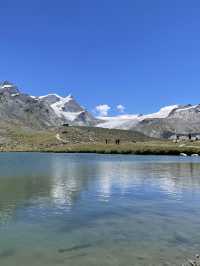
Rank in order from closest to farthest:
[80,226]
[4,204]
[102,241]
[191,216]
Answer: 1. [102,241]
2. [80,226]
3. [191,216]
4. [4,204]

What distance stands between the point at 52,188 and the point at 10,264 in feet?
124

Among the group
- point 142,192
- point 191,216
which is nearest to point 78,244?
point 191,216

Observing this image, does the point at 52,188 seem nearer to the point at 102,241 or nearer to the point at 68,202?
the point at 68,202

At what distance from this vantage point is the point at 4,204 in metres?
45.4

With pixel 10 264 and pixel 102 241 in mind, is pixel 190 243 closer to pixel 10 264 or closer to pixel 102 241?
pixel 102 241

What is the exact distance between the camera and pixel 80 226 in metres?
34.3

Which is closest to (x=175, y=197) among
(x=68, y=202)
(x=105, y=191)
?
(x=105, y=191)

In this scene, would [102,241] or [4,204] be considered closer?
[102,241]

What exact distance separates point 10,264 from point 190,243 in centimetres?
1284

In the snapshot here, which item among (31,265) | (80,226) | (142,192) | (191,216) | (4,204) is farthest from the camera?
(142,192)

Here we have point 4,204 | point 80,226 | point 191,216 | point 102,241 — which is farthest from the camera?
point 4,204

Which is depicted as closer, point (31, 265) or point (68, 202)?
point (31, 265)

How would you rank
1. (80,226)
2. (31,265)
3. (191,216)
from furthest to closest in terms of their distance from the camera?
(191,216) → (80,226) → (31,265)

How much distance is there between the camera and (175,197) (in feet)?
176
